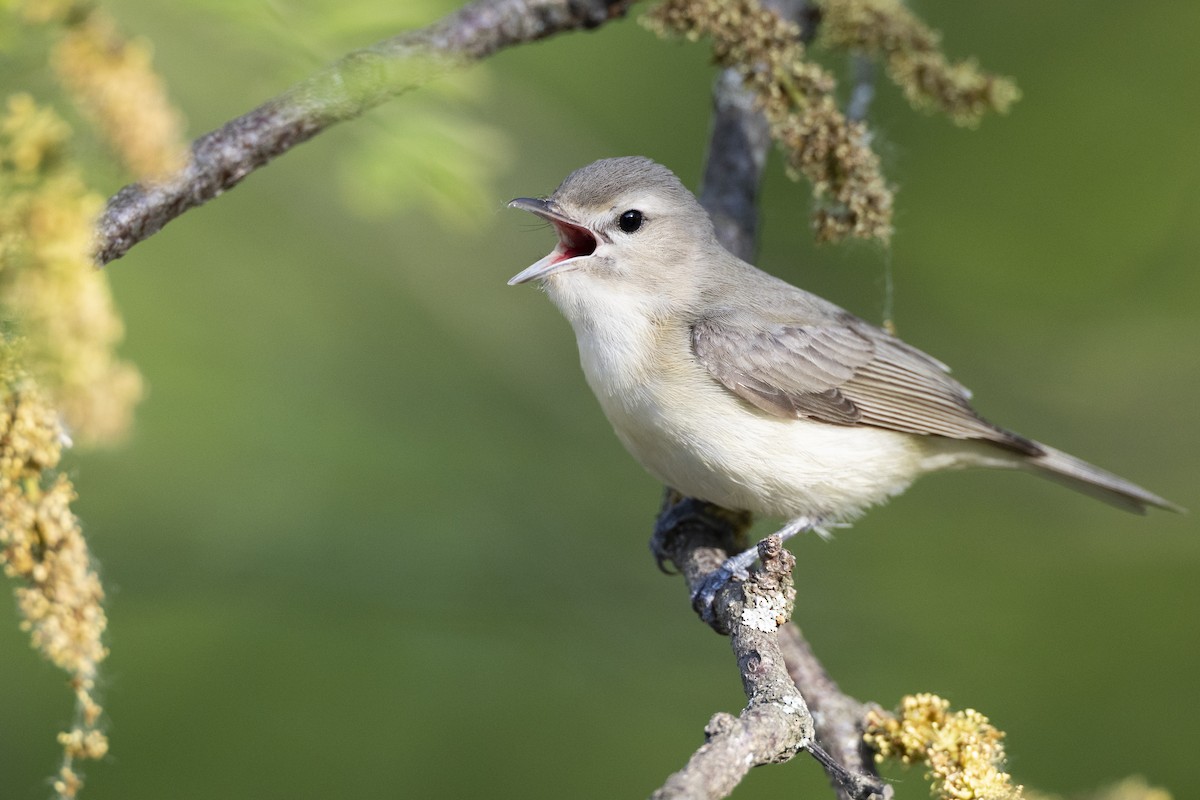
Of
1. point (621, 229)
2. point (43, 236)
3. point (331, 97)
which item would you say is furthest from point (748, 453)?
point (43, 236)

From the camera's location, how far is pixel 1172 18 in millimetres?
4223

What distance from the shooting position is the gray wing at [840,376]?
378 cm

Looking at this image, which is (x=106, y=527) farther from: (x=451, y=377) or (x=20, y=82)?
(x=20, y=82)

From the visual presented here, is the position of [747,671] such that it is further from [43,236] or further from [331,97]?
[43,236]

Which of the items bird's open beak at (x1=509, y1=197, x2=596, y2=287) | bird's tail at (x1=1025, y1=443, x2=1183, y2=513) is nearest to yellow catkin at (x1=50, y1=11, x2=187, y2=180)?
bird's open beak at (x1=509, y1=197, x2=596, y2=287)

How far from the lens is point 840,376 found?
4066mm

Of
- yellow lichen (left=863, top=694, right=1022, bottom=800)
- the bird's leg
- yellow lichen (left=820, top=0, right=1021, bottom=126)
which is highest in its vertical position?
yellow lichen (left=820, top=0, right=1021, bottom=126)

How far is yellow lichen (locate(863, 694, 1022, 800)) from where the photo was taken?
2334 millimetres


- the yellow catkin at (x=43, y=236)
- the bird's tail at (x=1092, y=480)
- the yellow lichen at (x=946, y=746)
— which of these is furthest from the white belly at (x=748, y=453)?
the yellow catkin at (x=43, y=236)

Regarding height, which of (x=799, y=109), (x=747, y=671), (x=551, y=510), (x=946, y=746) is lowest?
(x=946, y=746)

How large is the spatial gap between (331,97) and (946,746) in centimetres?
193

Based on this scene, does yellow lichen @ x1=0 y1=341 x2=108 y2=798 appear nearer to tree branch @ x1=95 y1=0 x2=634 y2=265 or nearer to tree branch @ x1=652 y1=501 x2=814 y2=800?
tree branch @ x1=95 y1=0 x2=634 y2=265

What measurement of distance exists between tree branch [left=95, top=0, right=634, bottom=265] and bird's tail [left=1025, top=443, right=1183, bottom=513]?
7.87 feet

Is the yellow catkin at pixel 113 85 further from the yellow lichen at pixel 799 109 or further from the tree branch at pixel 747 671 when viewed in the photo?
the yellow lichen at pixel 799 109
